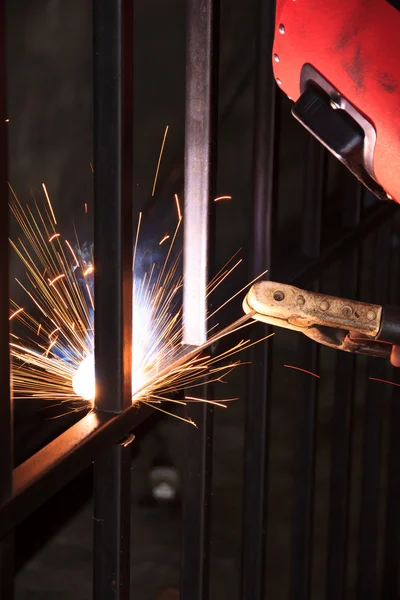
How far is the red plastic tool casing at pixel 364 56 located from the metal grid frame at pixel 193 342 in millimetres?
230

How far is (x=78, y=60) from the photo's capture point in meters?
2.10

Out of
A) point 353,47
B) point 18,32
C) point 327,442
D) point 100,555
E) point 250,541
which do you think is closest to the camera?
point 353,47

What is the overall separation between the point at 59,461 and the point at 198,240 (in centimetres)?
58

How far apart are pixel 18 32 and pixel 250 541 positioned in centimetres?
147

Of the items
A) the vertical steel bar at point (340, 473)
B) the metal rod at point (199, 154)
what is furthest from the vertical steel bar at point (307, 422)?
the metal rod at point (199, 154)

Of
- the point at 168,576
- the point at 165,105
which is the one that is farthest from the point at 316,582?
the point at 165,105

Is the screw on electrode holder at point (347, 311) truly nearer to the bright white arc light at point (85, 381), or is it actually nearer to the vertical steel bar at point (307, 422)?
the bright white arc light at point (85, 381)

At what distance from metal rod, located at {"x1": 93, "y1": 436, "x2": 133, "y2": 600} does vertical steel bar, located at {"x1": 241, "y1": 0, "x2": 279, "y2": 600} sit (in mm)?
652

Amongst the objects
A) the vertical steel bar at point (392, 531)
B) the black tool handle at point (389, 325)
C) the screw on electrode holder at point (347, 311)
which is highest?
the screw on electrode holder at point (347, 311)

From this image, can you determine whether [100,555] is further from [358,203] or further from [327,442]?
[327,442]

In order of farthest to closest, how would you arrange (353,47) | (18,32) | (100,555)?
(18,32) → (100,555) → (353,47)

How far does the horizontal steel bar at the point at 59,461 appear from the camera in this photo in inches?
31.0

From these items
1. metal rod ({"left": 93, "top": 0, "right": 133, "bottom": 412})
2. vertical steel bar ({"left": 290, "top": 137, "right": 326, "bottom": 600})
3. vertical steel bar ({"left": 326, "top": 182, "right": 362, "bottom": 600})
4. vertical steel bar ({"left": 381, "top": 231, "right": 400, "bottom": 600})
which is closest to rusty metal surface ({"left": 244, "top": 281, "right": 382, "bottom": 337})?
metal rod ({"left": 93, "top": 0, "right": 133, "bottom": 412})

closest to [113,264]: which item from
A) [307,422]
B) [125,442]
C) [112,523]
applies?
[125,442]
